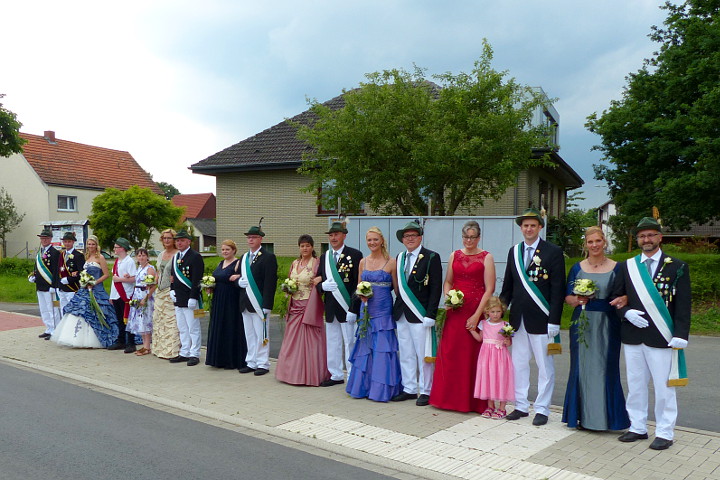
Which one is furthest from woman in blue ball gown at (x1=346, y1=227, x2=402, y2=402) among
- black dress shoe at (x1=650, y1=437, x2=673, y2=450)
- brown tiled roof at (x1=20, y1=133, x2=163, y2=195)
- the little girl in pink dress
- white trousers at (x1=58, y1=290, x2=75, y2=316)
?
brown tiled roof at (x1=20, y1=133, x2=163, y2=195)

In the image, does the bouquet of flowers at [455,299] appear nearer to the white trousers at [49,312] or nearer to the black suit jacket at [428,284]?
the black suit jacket at [428,284]

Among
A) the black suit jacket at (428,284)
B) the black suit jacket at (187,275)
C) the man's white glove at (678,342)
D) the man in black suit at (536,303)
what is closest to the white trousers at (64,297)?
the black suit jacket at (187,275)

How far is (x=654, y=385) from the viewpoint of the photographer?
564 centimetres

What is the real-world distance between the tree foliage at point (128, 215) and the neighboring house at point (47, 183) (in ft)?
32.9

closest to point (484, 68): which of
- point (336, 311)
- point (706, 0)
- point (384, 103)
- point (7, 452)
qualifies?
point (384, 103)

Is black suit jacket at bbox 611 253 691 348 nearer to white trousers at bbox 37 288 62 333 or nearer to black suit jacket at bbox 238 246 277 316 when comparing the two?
black suit jacket at bbox 238 246 277 316

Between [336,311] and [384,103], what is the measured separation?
8.91 meters

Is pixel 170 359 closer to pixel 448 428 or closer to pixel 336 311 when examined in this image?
pixel 336 311

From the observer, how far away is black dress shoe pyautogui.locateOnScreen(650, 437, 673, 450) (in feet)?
18.2

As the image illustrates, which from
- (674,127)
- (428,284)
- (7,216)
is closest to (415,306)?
(428,284)

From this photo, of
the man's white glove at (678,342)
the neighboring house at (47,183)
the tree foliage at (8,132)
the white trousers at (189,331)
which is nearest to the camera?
the man's white glove at (678,342)

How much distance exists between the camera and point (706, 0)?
57.5ft

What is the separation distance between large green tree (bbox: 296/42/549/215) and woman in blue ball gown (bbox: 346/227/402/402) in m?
7.67

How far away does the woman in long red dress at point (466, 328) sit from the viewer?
22.0ft
